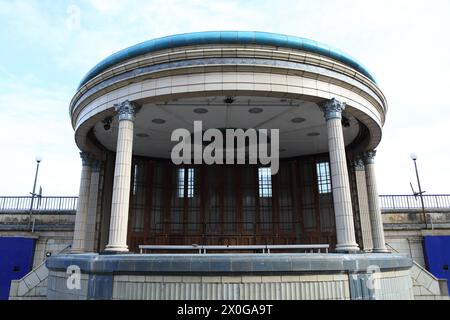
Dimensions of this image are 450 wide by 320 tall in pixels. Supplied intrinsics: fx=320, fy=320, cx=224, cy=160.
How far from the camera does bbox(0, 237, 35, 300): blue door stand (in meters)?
19.5

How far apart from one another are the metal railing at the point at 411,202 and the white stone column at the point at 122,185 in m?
18.2

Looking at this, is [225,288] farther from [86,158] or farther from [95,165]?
[95,165]

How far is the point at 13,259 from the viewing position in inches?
786

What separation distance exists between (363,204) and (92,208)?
16.0 meters

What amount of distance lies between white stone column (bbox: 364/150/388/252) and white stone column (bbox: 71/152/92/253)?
1579 centimetres

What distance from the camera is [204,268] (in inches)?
341

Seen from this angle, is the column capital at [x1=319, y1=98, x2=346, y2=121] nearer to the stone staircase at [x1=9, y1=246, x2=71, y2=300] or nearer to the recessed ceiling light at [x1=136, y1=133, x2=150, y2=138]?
the recessed ceiling light at [x1=136, y1=133, x2=150, y2=138]

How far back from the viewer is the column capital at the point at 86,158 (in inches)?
730

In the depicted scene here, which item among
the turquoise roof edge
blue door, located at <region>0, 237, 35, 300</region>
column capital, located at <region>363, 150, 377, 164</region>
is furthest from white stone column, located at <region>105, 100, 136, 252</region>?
column capital, located at <region>363, 150, 377, 164</region>

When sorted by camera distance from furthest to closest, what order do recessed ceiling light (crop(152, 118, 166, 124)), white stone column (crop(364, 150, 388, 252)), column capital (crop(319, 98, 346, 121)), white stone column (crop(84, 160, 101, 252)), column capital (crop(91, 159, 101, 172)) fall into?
1. column capital (crop(91, 159, 101, 172))
2. white stone column (crop(84, 160, 101, 252))
3. white stone column (crop(364, 150, 388, 252))
4. recessed ceiling light (crop(152, 118, 166, 124))
5. column capital (crop(319, 98, 346, 121))

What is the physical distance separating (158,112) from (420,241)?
720 inches

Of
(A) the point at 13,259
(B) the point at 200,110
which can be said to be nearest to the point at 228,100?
(B) the point at 200,110
